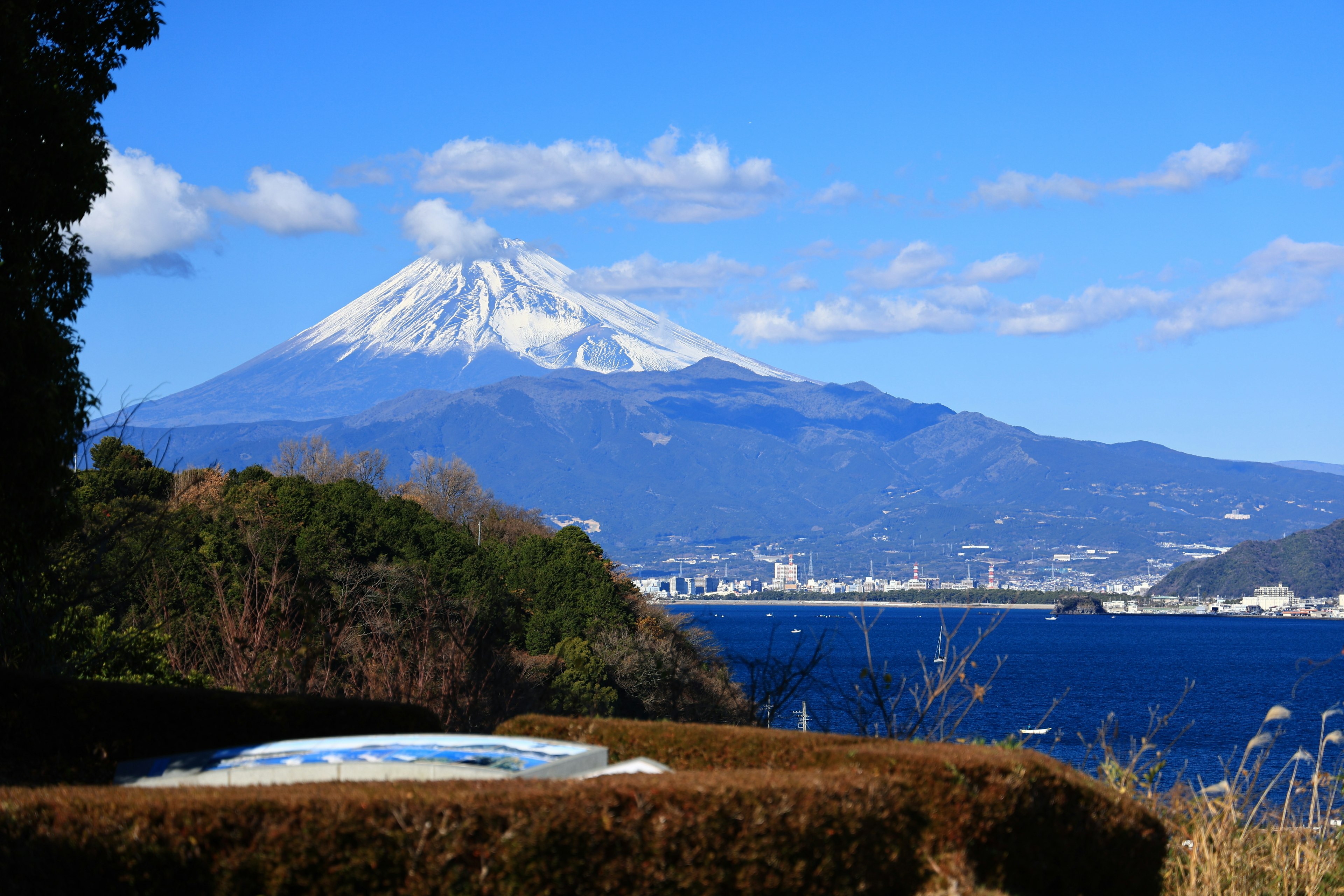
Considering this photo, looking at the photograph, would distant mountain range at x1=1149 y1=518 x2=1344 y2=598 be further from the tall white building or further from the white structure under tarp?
the white structure under tarp

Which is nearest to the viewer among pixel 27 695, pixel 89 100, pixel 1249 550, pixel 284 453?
pixel 27 695

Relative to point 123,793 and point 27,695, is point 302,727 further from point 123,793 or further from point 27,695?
point 123,793

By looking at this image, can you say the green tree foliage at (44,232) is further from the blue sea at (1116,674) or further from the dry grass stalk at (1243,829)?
the dry grass stalk at (1243,829)

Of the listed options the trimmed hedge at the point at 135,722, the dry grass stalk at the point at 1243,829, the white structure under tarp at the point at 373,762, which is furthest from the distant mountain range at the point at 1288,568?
the white structure under tarp at the point at 373,762

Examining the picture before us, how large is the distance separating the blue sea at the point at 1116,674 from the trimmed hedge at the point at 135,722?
281 centimetres

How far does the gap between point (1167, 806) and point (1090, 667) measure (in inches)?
3242

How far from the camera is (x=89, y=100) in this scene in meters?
8.94

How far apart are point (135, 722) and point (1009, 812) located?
5058 millimetres

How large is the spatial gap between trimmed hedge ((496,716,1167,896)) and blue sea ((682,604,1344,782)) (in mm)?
1328

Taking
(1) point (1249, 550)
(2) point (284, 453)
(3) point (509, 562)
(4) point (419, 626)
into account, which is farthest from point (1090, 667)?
(1) point (1249, 550)

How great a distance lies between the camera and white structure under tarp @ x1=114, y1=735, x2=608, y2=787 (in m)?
5.89

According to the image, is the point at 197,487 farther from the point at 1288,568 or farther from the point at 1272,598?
the point at 1288,568

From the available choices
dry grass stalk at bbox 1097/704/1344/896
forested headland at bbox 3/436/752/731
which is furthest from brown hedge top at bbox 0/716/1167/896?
forested headland at bbox 3/436/752/731

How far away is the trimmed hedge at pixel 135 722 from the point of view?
7043mm
